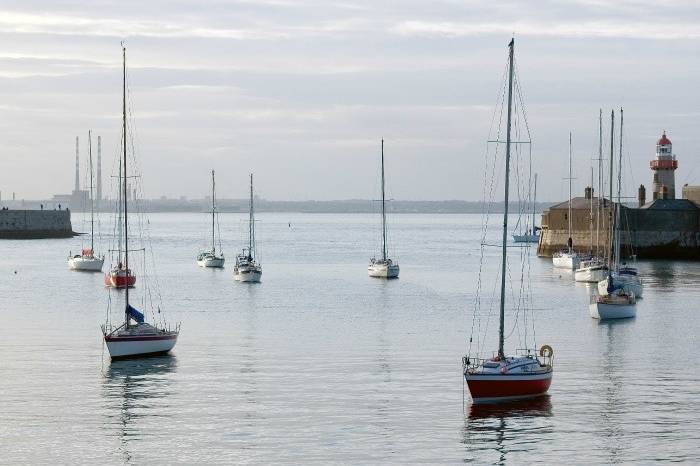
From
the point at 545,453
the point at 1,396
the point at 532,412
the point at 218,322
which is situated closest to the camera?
the point at 545,453

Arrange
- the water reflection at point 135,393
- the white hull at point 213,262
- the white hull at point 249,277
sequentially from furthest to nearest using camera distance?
the white hull at point 213,262 < the white hull at point 249,277 < the water reflection at point 135,393

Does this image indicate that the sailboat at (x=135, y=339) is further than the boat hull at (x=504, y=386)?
Yes

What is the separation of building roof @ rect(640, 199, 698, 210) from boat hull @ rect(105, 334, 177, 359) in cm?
7621

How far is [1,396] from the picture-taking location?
112 ft

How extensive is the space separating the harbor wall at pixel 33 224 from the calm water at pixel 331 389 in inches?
4038

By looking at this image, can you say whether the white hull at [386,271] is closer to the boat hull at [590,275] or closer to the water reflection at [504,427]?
the boat hull at [590,275]

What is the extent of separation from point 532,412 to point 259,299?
37649mm

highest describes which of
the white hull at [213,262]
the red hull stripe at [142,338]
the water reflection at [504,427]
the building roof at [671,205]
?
the building roof at [671,205]

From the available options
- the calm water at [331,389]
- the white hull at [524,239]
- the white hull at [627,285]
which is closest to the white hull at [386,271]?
the calm water at [331,389]

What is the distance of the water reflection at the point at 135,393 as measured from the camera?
98.8 ft

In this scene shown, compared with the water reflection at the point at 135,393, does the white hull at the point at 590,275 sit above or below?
above

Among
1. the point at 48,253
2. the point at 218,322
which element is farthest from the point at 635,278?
the point at 48,253

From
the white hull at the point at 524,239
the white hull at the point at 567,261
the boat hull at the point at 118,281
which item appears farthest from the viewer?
the white hull at the point at 524,239

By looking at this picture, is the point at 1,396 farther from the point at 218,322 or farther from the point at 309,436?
the point at 218,322
